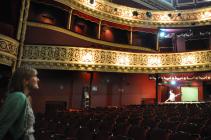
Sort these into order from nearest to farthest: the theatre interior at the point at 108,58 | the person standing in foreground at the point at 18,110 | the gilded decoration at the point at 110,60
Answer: the person standing in foreground at the point at 18,110 → the theatre interior at the point at 108,58 → the gilded decoration at the point at 110,60

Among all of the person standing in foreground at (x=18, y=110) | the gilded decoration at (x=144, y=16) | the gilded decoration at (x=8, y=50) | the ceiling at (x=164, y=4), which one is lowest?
the person standing in foreground at (x=18, y=110)

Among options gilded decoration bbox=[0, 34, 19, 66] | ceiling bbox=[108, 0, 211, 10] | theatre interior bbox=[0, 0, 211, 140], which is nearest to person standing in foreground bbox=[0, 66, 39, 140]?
theatre interior bbox=[0, 0, 211, 140]

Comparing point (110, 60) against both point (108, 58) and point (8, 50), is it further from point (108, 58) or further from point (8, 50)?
point (8, 50)

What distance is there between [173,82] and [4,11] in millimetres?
12048

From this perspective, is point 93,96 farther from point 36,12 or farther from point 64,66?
point 36,12

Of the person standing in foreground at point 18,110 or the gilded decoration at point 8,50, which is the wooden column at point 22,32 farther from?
the person standing in foreground at point 18,110

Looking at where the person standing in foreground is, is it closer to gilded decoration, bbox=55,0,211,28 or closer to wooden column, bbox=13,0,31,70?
wooden column, bbox=13,0,31,70

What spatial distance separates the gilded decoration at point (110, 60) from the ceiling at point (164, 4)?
5855 mm

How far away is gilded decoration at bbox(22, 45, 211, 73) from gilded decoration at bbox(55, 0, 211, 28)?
3715mm

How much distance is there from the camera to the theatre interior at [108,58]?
28.2ft

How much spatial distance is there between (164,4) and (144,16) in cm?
431

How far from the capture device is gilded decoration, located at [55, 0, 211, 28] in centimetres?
1478

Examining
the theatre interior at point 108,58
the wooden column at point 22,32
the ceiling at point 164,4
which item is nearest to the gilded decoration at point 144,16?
the theatre interior at point 108,58

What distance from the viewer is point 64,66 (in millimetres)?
10664
